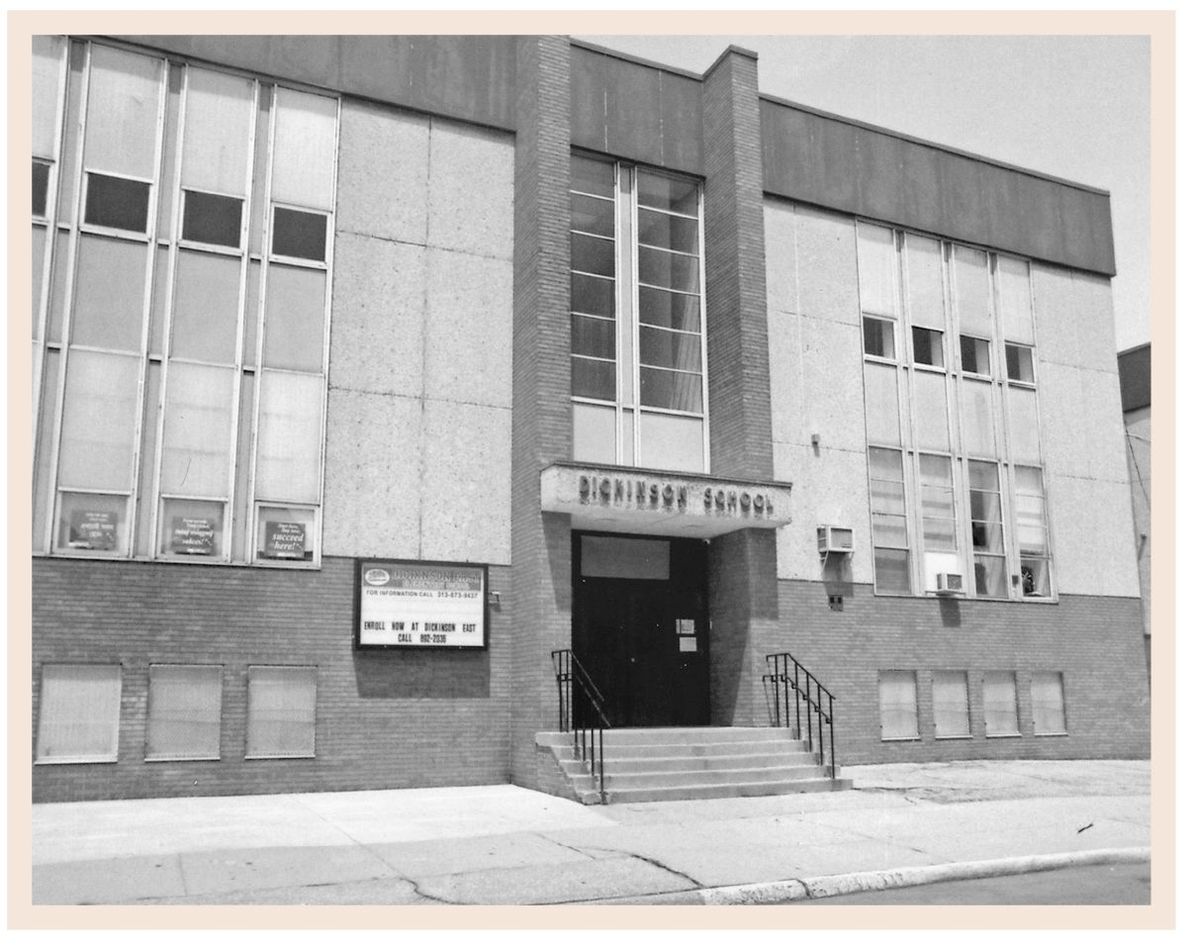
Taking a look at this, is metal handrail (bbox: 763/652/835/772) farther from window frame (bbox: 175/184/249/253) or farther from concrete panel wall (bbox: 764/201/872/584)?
window frame (bbox: 175/184/249/253)

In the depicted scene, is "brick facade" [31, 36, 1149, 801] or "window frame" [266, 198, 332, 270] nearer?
"brick facade" [31, 36, 1149, 801]

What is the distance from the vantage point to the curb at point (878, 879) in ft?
27.2

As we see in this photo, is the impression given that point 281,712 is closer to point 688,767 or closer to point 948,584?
point 688,767

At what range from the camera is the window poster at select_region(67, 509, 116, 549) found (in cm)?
1387

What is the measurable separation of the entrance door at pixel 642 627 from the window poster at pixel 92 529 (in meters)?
6.64

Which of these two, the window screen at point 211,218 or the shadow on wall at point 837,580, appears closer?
the window screen at point 211,218

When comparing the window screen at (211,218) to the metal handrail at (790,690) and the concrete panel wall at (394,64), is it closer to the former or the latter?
Result: the concrete panel wall at (394,64)

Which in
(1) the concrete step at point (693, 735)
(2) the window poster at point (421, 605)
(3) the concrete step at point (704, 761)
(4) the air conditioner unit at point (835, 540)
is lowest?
(3) the concrete step at point (704, 761)

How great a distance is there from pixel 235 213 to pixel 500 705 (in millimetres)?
7854

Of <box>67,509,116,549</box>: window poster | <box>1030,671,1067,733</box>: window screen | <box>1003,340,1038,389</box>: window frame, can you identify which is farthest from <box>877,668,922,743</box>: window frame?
<box>67,509,116,549</box>: window poster

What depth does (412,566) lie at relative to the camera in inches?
612

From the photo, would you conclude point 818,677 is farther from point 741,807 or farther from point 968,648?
point 741,807

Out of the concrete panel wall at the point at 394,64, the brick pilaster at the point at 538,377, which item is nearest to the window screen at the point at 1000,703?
the brick pilaster at the point at 538,377

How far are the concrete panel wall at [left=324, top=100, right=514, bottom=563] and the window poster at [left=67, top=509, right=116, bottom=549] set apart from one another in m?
2.69
